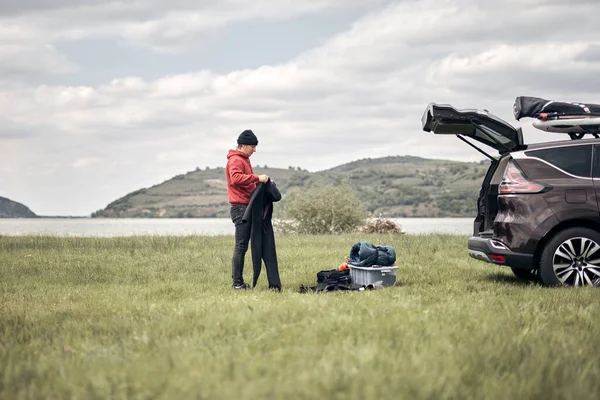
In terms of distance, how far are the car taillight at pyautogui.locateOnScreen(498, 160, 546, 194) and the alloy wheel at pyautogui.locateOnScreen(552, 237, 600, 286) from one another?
93 cm

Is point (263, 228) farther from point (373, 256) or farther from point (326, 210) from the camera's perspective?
point (326, 210)

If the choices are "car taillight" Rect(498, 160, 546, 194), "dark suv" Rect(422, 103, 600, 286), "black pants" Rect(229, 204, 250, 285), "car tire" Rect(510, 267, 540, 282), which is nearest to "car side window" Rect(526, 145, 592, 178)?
"dark suv" Rect(422, 103, 600, 286)

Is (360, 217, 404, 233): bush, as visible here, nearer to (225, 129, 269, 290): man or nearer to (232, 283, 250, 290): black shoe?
(232, 283, 250, 290): black shoe

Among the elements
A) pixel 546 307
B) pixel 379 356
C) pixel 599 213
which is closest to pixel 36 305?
pixel 379 356

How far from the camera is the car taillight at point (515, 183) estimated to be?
31.7 ft

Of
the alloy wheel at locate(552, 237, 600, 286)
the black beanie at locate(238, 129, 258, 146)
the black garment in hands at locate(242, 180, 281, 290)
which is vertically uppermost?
the black beanie at locate(238, 129, 258, 146)

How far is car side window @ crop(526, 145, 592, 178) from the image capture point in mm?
9805

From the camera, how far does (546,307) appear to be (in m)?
7.70

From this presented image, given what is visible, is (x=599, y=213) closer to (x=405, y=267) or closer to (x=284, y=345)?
(x=405, y=267)

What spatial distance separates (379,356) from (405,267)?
330 inches

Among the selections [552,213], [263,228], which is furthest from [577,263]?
[263,228]

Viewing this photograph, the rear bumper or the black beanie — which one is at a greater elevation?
the black beanie

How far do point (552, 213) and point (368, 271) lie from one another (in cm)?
287

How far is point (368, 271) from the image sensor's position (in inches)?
402
